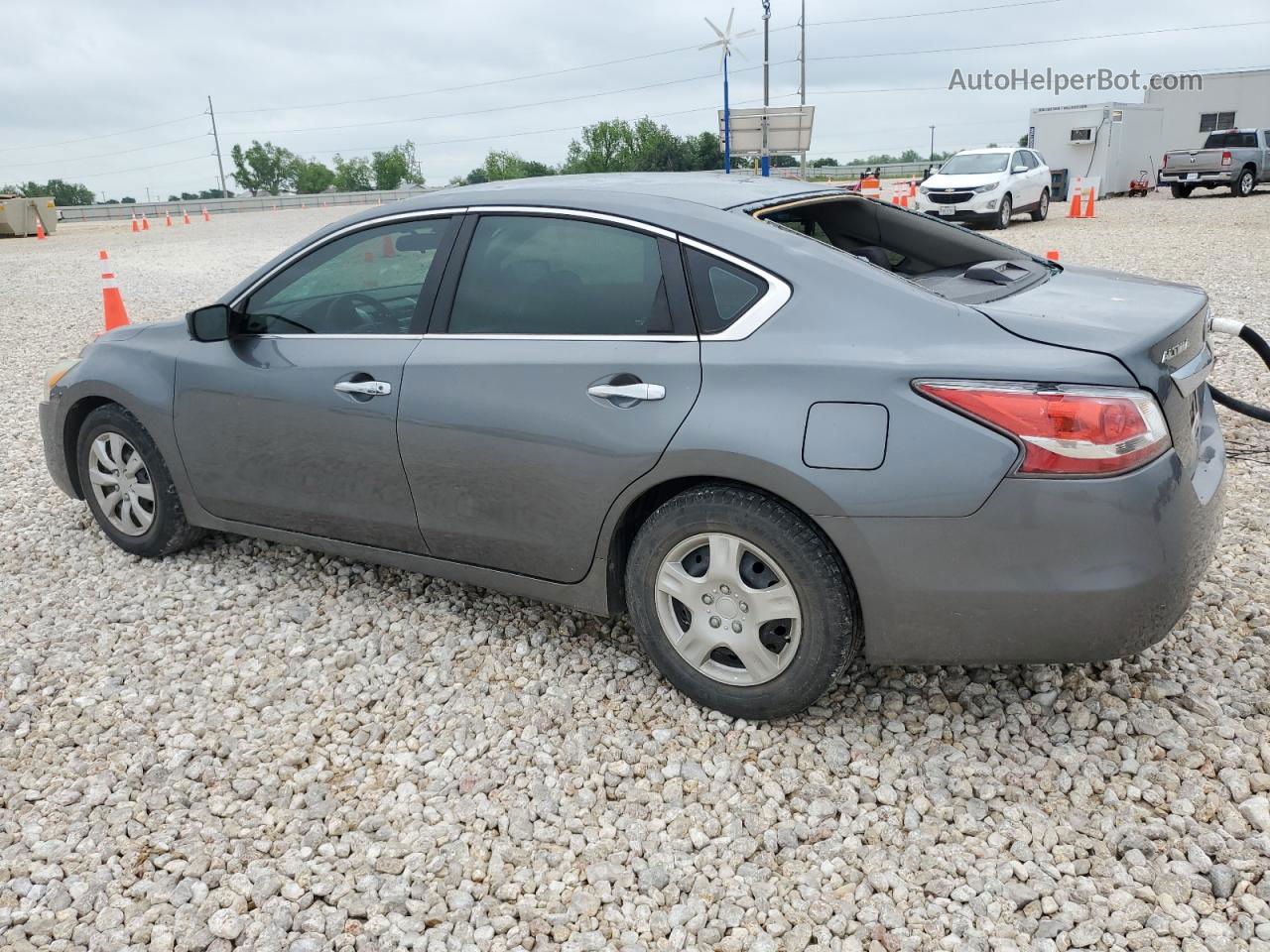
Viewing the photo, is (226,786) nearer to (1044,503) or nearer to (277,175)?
(1044,503)

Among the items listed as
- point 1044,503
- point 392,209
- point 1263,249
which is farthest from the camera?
point 1263,249

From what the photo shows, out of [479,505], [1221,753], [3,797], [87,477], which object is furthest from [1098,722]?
[87,477]

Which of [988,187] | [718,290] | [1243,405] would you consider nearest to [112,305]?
[718,290]

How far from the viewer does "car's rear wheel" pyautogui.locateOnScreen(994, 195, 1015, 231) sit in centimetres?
2055

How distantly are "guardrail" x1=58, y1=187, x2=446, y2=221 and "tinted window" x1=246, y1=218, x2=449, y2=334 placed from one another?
53.7 m

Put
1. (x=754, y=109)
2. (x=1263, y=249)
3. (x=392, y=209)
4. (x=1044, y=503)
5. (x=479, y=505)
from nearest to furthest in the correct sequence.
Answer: (x=1044, y=503), (x=479, y=505), (x=392, y=209), (x=1263, y=249), (x=754, y=109)

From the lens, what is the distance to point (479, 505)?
338 centimetres

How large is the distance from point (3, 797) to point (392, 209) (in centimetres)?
228

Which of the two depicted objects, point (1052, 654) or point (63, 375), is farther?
point (63, 375)

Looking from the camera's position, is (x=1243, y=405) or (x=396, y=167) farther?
(x=396, y=167)

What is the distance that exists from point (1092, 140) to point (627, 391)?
31.6 metres

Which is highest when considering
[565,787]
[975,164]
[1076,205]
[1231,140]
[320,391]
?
[1231,140]

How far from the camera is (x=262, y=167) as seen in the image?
11100 cm

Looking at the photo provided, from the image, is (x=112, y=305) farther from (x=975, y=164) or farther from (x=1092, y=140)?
(x=1092, y=140)
